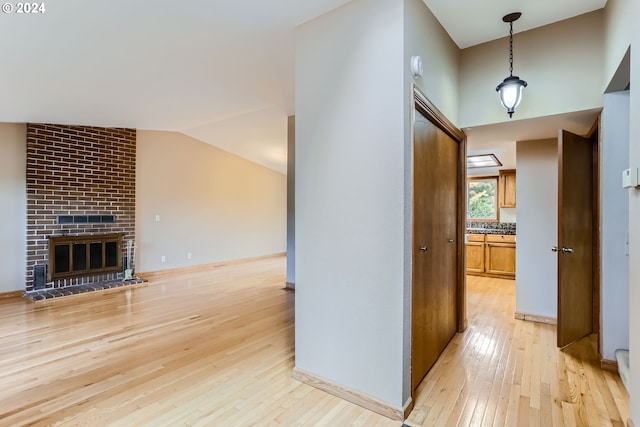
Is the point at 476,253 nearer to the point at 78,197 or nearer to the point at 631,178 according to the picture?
the point at 631,178

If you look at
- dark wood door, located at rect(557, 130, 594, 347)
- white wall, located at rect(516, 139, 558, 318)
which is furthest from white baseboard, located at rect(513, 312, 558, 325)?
dark wood door, located at rect(557, 130, 594, 347)

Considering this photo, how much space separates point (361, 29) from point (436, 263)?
1798 mm

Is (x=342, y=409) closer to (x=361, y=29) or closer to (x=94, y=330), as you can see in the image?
(x=361, y=29)

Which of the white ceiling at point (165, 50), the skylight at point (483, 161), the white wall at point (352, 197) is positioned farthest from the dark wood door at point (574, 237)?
the skylight at point (483, 161)

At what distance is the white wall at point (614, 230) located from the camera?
249cm

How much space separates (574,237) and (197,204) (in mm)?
6371

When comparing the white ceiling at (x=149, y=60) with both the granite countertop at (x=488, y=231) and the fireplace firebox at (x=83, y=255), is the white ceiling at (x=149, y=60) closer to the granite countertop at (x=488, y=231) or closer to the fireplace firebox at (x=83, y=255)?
the fireplace firebox at (x=83, y=255)

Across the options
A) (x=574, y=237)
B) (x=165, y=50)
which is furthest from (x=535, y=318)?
(x=165, y=50)

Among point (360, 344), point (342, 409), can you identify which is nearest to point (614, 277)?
point (360, 344)

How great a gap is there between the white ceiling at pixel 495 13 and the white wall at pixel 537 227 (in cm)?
140

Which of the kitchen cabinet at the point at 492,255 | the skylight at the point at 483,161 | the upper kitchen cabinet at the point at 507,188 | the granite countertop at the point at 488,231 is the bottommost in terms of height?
the kitchen cabinet at the point at 492,255

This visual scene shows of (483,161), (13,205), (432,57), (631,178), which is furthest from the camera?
(483,161)

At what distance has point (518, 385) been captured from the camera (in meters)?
2.30

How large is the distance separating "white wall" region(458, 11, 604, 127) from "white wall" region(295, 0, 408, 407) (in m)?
1.45
